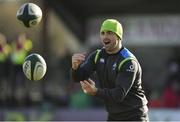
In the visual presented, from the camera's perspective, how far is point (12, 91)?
632 inches

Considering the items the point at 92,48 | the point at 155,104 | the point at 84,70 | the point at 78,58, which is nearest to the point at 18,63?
the point at 92,48

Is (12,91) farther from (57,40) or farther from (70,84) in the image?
(57,40)

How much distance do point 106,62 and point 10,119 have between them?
637cm

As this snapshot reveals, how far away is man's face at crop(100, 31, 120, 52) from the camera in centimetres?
775

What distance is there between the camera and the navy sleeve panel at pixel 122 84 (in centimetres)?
761

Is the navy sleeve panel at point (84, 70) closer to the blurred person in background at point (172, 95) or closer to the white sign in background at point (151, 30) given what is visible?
the blurred person in background at point (172, 95)

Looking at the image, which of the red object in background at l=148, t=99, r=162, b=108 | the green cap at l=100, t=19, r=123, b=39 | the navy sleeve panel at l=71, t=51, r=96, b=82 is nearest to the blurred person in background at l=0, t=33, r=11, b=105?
the red object in background at l=148, t=99, r=162, b=108

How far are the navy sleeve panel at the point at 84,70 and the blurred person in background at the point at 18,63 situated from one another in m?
7.06

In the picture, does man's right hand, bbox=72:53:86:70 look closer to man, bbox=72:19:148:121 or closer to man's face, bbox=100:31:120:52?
man, bbox=72:19:148:121

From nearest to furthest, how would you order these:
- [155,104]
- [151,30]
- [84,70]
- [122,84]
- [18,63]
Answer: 1. [122,84]
2. [84,70]
3. [155,104]
4. [18,63]
5. [151,30]

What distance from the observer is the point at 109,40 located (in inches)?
305

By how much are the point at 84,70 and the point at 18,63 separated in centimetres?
769

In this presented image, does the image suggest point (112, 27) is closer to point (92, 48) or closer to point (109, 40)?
point (109, 40)

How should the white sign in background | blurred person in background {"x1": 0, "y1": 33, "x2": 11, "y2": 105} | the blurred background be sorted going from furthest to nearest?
the white sign in background < blurred person in background {"x1": 0, "y1": 33, "x2": 11, "y2": 105} < the blurred background
